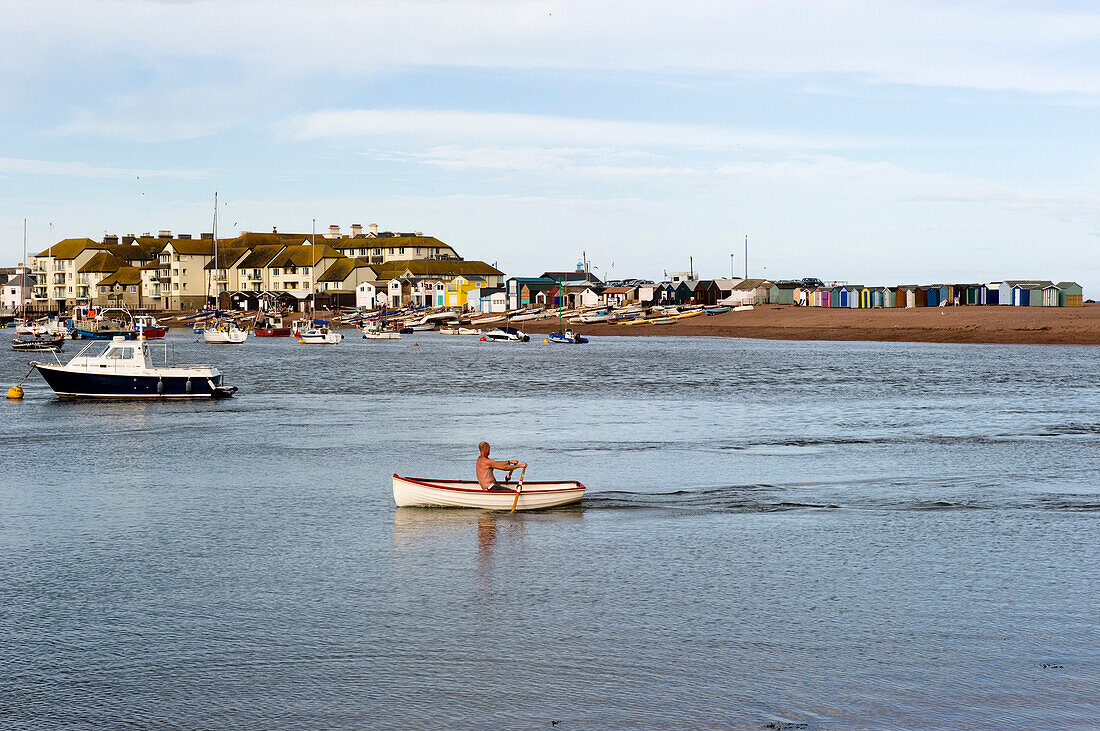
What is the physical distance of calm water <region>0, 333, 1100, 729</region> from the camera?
15.4 m

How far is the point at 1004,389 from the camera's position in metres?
70.2

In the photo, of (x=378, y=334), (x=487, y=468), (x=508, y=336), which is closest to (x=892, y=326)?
(x=508, y=336)

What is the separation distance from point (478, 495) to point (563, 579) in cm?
670

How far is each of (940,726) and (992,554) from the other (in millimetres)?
10798

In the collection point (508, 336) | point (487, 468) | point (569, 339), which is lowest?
point (487, 468)

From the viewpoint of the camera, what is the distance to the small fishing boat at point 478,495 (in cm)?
2841

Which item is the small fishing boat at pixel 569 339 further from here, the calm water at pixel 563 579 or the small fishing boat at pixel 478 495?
the small fishing boat at pixel 478 495

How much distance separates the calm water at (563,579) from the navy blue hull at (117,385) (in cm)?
1087

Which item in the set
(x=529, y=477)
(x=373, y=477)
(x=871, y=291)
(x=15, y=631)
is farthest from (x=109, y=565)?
(x=871, y=291)

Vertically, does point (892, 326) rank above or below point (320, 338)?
above

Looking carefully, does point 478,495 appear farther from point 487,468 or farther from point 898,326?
point 898,326

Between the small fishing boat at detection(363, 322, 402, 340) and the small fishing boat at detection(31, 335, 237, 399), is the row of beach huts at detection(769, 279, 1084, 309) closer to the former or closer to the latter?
the small fishing boat at detection(363, 322, 402, 340)

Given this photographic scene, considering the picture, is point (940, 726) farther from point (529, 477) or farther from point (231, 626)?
point (529, 477)

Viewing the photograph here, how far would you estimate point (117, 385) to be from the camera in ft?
200
